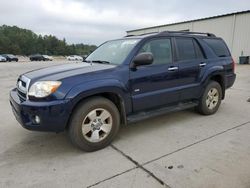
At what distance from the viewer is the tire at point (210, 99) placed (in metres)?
4.55

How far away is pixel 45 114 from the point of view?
2.77 metres

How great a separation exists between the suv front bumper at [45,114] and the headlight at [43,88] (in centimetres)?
11

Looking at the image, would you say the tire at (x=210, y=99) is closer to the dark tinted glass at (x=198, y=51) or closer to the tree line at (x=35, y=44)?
the dark tinted glass at (x=198, y=51)

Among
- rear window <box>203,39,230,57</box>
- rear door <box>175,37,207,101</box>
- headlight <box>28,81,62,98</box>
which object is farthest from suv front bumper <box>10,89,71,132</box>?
rear window <box>203,39,230,57</box>

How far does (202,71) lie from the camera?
4.37m

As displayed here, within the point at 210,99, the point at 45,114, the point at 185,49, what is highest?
the point at 185,49

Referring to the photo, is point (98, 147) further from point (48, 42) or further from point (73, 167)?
point (48, 42)

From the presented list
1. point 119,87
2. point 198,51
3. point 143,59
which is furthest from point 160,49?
point 119,87

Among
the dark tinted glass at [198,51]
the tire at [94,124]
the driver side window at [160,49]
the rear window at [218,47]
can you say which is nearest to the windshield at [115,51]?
the driver side window at [160,49]

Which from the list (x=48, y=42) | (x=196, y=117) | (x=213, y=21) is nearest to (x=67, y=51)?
(x=48, y=42)

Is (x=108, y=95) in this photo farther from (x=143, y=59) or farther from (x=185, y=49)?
(x=185, y=49)

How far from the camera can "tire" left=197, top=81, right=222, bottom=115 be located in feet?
14.9

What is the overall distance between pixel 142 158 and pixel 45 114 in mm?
1400

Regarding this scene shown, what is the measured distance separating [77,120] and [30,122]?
2.00 feet
